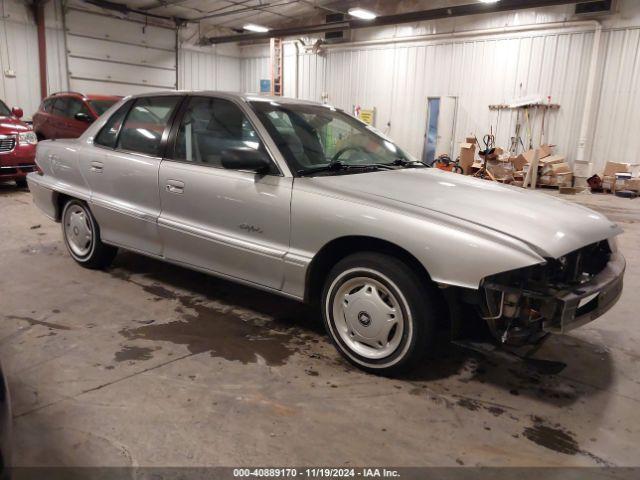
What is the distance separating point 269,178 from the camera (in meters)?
2.83

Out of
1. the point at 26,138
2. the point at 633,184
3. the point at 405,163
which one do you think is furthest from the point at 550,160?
the point at 26,138

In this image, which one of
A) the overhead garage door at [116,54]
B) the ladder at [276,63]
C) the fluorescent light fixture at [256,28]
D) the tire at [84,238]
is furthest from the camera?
the ladder at [276,63]

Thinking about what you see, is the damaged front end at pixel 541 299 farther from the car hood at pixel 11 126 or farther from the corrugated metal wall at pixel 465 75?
the corrugated metal wall at pixel 465 75

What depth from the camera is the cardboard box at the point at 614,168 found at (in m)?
10.5

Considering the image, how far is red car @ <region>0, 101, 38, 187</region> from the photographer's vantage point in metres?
7.77

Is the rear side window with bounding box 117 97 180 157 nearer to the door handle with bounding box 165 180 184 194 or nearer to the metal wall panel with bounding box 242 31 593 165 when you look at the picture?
the door handle with bounding box 165 180 184 194

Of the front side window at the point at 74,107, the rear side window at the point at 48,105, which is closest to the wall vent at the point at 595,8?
the front side window at the point at 74,107

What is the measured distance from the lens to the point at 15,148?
25.7 feet

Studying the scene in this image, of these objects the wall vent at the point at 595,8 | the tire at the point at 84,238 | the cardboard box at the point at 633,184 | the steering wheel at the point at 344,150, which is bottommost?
the tire at the point at 84,238

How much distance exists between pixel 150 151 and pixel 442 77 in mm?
11101

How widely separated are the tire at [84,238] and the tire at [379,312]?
2317mm

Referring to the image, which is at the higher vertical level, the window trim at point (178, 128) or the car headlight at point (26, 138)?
the window trim at point (178, 128)

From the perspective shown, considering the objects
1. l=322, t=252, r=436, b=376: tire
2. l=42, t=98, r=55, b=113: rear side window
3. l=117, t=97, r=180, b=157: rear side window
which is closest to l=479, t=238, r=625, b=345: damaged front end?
l=322, t=252, r=436, b=376: tire

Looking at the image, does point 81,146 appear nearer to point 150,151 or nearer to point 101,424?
point 150,151
